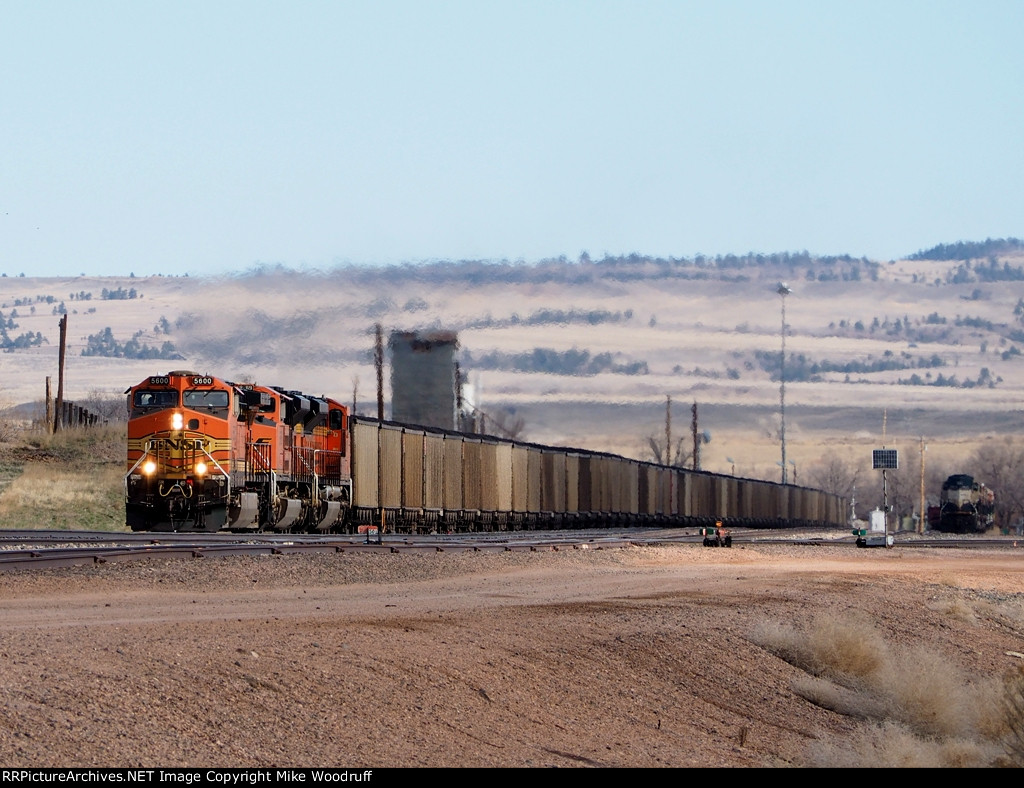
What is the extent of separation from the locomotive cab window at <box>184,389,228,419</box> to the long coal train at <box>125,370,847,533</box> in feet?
0.07

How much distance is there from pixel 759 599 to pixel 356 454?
16.2 meters

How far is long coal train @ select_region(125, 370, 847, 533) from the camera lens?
2972 centimetres

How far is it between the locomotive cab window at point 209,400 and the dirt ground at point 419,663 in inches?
258

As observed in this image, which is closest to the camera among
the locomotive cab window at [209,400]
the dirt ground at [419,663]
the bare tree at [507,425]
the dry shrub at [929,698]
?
the dirt ground at [419,663]

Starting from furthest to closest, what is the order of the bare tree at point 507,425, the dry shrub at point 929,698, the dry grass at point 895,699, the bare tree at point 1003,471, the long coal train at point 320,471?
the bare tree at point 1003,471 → the bare tree at point 507,425 → the long coal train at point 320,471 → the dry shrub at point 929,698 → the dry grass at point 895,699

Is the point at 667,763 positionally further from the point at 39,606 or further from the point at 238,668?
the point at 39,606

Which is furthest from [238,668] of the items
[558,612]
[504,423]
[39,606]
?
[504,423]

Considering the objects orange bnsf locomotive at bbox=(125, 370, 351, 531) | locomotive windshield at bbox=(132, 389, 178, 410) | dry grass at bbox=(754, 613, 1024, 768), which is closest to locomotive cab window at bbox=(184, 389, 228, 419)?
orange bnsf locomotive at bbox=(125, 370, 351, 531)

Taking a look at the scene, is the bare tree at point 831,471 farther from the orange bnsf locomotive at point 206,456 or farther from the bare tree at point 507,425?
the orange bnsf locomotive at point 206,456

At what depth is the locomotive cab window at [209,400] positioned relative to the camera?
2992cm

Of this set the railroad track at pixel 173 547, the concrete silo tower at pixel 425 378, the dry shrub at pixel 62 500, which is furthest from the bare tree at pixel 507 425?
the railroad track at pixel 173 547

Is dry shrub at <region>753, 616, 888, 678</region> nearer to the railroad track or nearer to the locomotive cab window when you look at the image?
the railroad track

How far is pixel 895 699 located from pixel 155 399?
62.8ft

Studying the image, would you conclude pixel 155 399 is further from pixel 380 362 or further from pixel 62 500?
pixel 380 362
